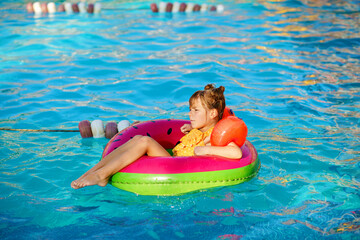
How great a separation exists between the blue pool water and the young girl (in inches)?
12.4

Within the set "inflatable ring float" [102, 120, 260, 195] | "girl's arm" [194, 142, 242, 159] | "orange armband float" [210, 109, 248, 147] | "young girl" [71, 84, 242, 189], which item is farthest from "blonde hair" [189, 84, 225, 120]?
"inflatable ring float" [102, 120, 260, 195]

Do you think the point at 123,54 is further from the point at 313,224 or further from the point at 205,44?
the point at 313,224

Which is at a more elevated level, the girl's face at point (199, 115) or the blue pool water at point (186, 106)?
the girl's face at point (199, 115)

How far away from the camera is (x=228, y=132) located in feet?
12.9

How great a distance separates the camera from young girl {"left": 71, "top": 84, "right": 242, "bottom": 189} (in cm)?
385

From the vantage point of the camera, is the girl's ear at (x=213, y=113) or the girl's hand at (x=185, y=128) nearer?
the girl's ear at (x=213, y=113)

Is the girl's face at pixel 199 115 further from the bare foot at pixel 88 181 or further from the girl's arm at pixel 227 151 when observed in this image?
the bare foot at pixel 88 181

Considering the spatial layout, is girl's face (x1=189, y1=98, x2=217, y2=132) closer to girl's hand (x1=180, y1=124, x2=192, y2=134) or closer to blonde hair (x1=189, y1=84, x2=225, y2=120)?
blonde hair (x1=189, y1=84, x2=225, y2=120)

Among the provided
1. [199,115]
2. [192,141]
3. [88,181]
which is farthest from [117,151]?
[199,115]

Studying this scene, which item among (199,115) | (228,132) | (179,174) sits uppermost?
(199,115)

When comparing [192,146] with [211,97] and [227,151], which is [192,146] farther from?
[211,97]

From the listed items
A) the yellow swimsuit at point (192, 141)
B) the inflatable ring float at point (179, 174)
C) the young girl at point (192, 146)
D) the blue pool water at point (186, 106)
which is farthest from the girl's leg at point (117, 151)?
the yellow swimsuit at point (192, 141)

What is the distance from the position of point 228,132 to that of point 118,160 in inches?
42.0

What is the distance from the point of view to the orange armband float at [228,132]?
3934 millimetres
